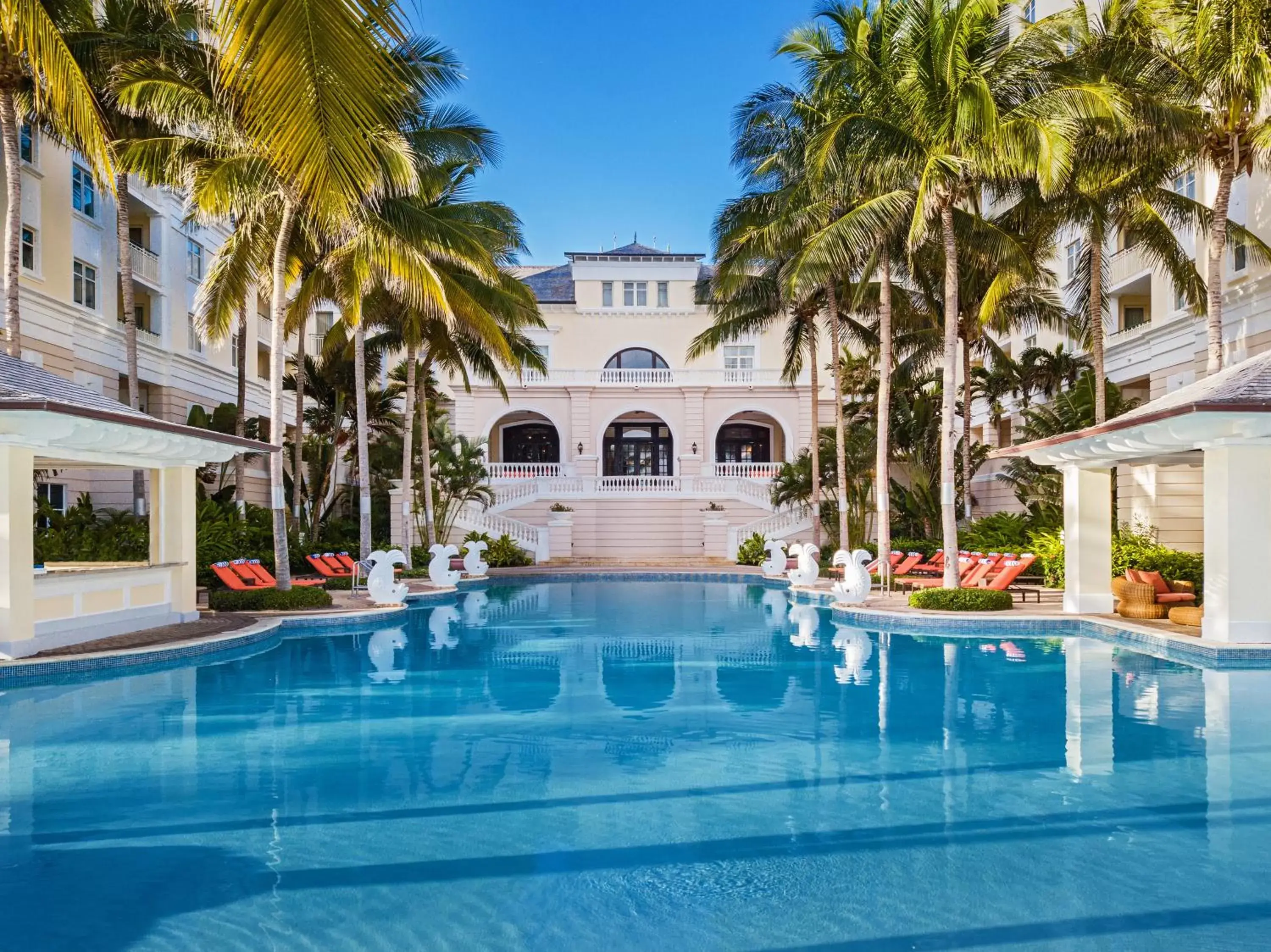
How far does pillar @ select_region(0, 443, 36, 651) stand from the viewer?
1055 centimetres

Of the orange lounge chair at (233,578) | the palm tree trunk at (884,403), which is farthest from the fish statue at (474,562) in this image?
the palm tree trunk at (884,403)

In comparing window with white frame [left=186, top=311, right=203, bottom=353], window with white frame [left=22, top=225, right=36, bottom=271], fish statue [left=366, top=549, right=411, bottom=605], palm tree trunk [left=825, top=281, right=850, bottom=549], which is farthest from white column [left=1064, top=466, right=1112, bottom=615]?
window with white frame [left=186, top=311, right=203, bottom=353]

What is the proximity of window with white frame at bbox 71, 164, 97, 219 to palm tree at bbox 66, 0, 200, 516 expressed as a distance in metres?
3.58

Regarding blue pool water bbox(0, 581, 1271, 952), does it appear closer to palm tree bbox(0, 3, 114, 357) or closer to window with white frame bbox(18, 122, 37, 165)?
palm tree bbox(0, 3, 114, 357)

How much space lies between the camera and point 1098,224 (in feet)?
57.3

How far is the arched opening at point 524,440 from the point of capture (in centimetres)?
3800

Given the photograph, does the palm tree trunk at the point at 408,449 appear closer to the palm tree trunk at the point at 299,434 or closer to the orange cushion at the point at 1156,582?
the palm tree trunk at the point at 299,434

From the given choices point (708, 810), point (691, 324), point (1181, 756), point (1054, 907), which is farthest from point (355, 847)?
point (691, 324)

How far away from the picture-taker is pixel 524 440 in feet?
129

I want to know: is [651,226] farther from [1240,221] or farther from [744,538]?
[1240,221]

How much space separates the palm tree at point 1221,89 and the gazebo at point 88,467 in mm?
15799

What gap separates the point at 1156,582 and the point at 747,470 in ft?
62.5

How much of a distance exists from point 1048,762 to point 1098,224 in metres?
13.7

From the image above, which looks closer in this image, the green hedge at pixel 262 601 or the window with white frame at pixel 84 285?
the green hedge at pixel 262 601
